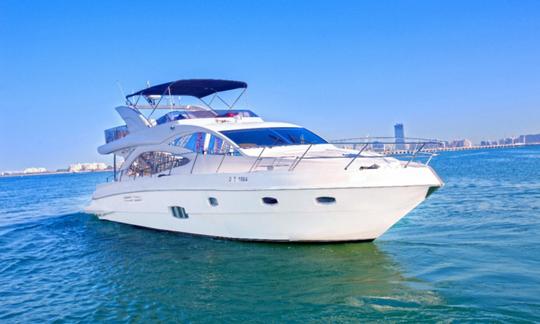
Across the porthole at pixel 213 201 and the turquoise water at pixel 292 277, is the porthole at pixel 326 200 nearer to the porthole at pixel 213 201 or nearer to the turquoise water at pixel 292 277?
the turquoise water at pixel 292 277

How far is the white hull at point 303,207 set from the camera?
873cm

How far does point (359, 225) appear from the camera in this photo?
30.3 ft

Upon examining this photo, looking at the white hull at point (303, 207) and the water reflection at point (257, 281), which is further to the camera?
the white hull at point (303, 207)

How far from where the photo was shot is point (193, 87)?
15.3 m

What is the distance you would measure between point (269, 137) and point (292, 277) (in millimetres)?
4651

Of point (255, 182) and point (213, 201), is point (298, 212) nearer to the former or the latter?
point (255, 182)

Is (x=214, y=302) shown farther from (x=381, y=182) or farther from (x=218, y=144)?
(x=218, y=144)

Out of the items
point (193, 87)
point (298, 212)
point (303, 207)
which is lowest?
point (298, 212)

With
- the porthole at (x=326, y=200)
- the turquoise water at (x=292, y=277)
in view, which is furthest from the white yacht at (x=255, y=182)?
the turquoise water at (x=292, y=277)

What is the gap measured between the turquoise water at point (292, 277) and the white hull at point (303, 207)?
1.25ft

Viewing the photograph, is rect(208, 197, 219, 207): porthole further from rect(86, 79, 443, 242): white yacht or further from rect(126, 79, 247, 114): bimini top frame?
rect(126, 79, 247, 114): bimini top frame

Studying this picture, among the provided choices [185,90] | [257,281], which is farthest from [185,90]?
[257,281]

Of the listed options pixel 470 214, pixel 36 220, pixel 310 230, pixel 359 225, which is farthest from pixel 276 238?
pixel 36 220

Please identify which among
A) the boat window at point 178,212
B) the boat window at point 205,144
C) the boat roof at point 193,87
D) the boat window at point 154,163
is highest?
the boat roof at point 193,87
